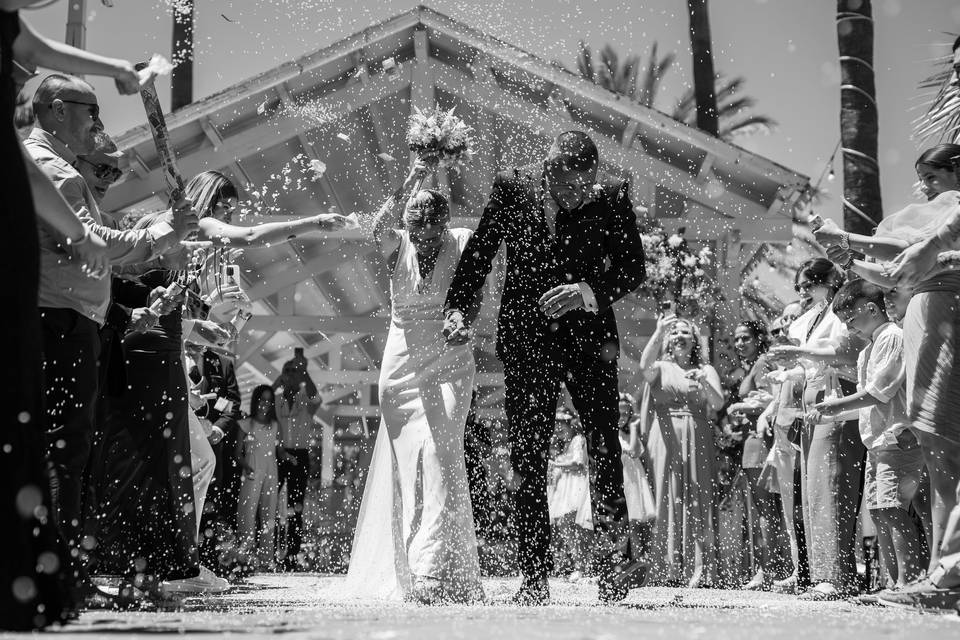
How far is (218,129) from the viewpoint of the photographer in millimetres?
13516

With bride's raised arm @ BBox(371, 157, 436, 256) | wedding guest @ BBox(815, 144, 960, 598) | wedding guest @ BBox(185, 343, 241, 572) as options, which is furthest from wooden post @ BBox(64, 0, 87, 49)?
wedding guest @ BBox(815, 144, 960, 598)

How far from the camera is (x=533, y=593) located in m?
5.14

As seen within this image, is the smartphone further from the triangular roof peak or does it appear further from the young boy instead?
the triangular roof peak

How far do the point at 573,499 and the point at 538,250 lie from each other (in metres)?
5.89

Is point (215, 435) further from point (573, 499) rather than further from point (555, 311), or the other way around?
point (573, 499)

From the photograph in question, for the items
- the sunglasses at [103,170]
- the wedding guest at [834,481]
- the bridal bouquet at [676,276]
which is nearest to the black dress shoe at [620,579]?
the wedding guest at [834,481]

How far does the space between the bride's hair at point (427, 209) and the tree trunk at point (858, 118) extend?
8438mm

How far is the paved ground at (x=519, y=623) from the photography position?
10.00ft

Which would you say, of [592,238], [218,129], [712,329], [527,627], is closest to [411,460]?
[592,238]

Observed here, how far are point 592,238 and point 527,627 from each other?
8.89 feet

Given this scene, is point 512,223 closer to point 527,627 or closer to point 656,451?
point 527,627

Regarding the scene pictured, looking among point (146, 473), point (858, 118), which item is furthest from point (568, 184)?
point (858, 118)

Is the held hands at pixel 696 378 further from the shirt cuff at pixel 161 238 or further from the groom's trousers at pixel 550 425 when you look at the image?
the shirt cuff at pixel 161 238

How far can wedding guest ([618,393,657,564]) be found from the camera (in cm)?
929
